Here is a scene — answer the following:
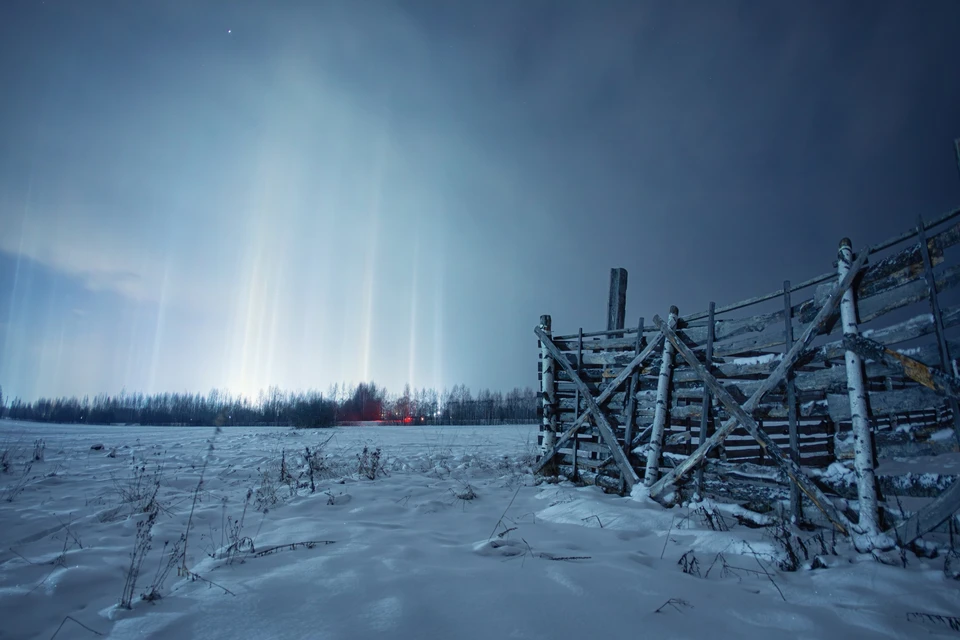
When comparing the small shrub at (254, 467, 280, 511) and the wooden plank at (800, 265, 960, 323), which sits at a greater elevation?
the wooden plank at (800, 265, 960, 323)

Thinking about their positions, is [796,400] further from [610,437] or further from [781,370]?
[610,437]

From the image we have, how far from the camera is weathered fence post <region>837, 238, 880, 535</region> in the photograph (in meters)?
3.66

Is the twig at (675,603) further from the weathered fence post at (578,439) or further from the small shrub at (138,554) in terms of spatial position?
the weathered fence post at (578,439)

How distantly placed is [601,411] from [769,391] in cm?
293

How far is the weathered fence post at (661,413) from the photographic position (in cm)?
596

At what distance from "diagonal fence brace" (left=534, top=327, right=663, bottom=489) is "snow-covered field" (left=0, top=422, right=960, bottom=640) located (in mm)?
1086

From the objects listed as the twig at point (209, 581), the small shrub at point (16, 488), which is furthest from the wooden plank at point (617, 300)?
the small shrub at point (16, 488)

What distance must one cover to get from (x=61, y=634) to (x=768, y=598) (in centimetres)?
419

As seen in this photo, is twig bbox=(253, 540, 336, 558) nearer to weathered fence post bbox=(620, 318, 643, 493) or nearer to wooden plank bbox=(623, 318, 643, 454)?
weathered fence post bbox=(620, 318, 643, 493)

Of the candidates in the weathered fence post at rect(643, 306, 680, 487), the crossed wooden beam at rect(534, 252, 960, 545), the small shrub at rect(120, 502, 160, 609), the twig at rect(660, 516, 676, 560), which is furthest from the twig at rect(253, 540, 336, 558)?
the weathered fence post at rect(643, 306, 680, 487)

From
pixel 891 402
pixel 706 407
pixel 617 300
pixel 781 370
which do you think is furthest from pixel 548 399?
pixel 891 402

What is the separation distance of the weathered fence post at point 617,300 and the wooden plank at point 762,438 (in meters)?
2.34

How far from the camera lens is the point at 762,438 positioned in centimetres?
451

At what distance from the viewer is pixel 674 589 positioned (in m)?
2.76
